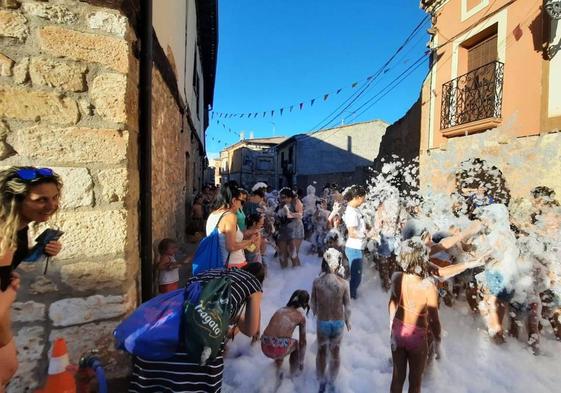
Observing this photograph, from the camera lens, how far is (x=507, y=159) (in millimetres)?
7520

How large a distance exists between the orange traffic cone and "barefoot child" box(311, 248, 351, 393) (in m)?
1.85

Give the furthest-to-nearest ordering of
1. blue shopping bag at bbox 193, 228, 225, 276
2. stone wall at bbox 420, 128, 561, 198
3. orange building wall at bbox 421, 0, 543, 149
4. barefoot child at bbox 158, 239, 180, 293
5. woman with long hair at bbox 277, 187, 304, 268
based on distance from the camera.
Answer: orange building wall at bbox 421, 0, 543, 149 < stone wall at bbox 420, 128, 561, 198 < woman with long hair at bbox 277, 187, 304, 268 < barefoot child at bbox 158, 239, 180, 293 < blue shopping bag at bbox 193, 228, 225, 276

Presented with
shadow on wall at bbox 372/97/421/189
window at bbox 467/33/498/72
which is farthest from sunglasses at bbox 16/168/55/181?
shadow on wall at bbox 372/97/421/189

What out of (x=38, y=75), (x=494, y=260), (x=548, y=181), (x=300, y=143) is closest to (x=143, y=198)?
(x=38, y=75)

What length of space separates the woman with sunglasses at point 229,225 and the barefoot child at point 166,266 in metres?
0.44

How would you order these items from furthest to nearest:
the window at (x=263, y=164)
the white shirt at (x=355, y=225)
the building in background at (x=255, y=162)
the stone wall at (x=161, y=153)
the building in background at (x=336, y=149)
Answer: the window at (x=263, y=164) < the building in background at (x=255, y=162) < the building in background at (x=336, y=149) < the white shirt at (x=355, y=225) < the stone wall at (x=161, y=153)

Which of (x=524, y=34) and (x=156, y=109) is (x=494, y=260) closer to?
(x=156, y=109)

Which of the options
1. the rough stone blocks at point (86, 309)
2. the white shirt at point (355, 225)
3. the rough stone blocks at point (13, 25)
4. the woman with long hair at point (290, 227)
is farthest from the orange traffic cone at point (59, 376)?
the woman with long hair at point (290, 227)

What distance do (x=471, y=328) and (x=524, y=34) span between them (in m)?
6.38

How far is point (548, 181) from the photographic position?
21.3ft

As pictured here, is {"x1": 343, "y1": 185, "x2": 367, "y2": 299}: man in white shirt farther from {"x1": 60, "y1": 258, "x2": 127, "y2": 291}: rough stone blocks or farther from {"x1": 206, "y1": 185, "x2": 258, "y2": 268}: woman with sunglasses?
{"x1": 60, "y1": 258, "x2": 127, "y2": 291}: rough stone blocks

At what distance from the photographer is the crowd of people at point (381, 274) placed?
1596mm

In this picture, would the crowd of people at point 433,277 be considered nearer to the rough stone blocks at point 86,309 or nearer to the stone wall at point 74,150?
the rough stone blocks at point 86,309

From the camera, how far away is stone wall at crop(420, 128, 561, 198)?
6.48 m
